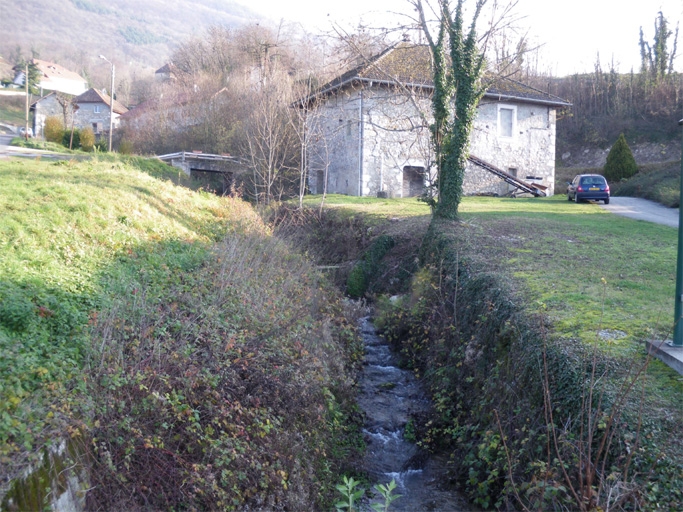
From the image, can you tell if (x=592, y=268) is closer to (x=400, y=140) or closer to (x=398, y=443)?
(x=398, y=443)

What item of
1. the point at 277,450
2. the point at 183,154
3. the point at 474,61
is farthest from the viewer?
the point at 183,154

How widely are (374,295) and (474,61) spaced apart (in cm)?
646

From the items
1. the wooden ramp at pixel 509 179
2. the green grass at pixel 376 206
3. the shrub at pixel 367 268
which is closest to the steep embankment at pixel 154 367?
the shrub at pixel 367 268

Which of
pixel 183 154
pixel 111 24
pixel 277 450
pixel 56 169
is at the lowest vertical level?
pixel 277 450

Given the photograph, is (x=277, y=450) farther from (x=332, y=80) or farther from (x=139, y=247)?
(x=332, y=80)

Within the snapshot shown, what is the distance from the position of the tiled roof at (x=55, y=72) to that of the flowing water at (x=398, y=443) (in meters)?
86.7

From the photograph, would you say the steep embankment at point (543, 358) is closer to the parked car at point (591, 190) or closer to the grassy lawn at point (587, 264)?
the grassy lawn at point (587, 264)

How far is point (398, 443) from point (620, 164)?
32703 millimetres

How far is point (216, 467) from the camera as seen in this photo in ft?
19.6

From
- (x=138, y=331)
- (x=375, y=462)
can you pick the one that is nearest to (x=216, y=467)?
(x=138, y=331)

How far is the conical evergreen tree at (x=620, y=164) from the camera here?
35375 mm

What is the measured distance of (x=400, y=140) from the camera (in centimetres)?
2622

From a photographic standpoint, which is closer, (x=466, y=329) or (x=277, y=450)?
(x=277, y=450)

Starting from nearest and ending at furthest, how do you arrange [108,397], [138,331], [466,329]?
1. [108,397]
2. [138,331]
3. [466,329]
